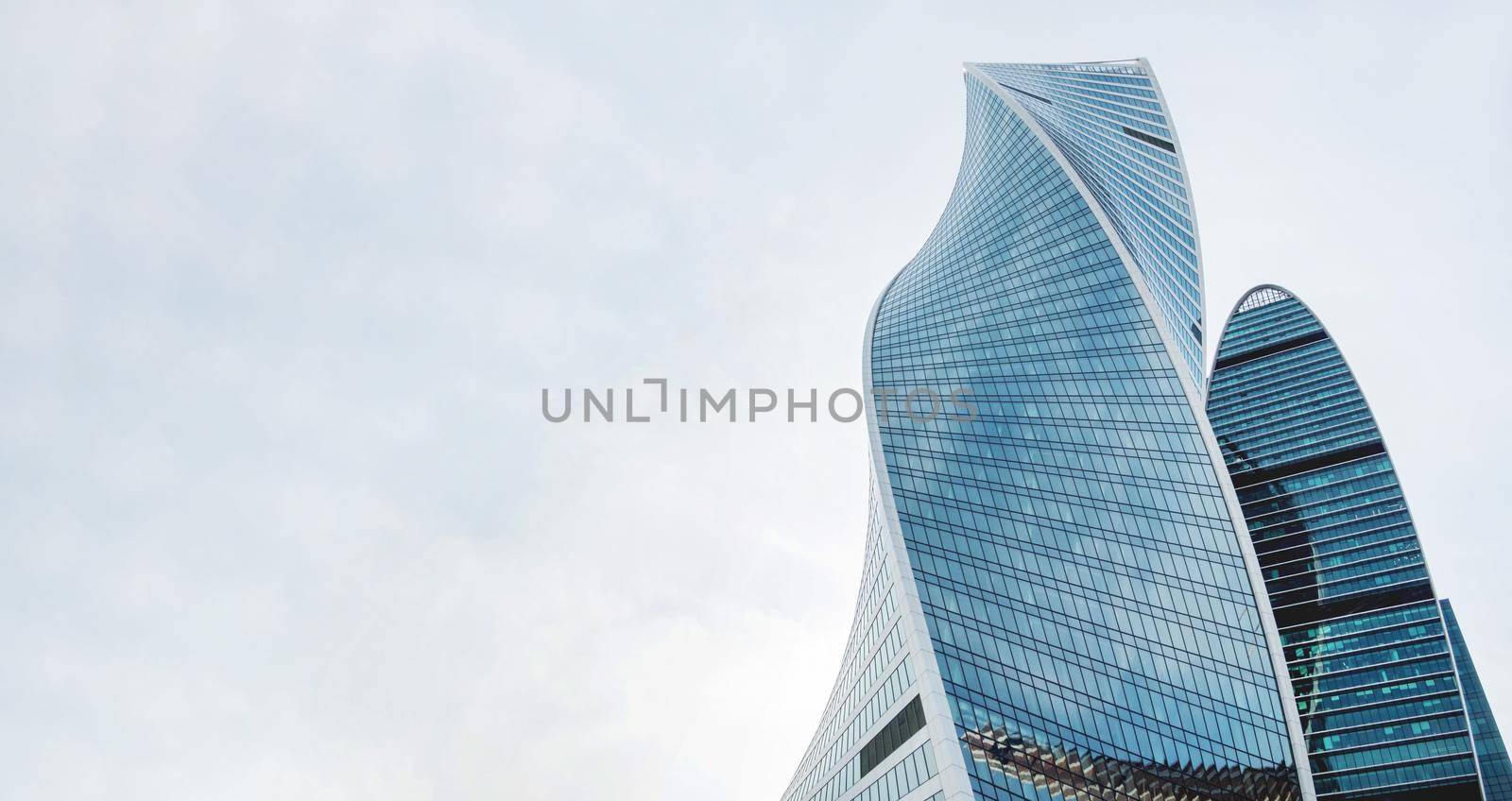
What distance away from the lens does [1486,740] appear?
156375 millimetres

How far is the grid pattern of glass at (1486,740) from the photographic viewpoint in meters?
150

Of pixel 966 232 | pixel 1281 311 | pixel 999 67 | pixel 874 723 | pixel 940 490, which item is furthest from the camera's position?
pixel 1281 311

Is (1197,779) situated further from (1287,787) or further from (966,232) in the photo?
(966,232)

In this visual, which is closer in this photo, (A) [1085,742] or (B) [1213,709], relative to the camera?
(A) [1085,742]

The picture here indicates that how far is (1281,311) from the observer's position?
19638 centimetres

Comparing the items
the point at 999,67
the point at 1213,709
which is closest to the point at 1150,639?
the point at 1213,709

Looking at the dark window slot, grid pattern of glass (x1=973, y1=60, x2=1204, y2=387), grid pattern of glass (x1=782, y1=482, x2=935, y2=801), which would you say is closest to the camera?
grid pattern of glass (x1=782, y1=482, x2=935, y2=801)

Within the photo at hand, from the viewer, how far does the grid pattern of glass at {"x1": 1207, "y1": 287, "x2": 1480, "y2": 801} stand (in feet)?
435

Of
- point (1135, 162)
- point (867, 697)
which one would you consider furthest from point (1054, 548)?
point (1135, 162)

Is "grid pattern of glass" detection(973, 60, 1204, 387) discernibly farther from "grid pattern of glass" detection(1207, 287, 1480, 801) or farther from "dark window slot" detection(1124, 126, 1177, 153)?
"grid pattern of glass" detection(1207, 287, 1480, 801)

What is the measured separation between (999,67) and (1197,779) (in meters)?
138

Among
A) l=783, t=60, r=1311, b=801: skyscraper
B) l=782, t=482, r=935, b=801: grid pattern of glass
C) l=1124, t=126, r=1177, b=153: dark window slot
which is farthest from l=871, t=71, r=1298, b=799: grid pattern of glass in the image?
l=1124, t=126, r=1177, b=153: dark window slot

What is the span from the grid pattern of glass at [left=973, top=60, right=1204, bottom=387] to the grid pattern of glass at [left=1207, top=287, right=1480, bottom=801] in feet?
210

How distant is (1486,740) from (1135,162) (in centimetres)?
11518
